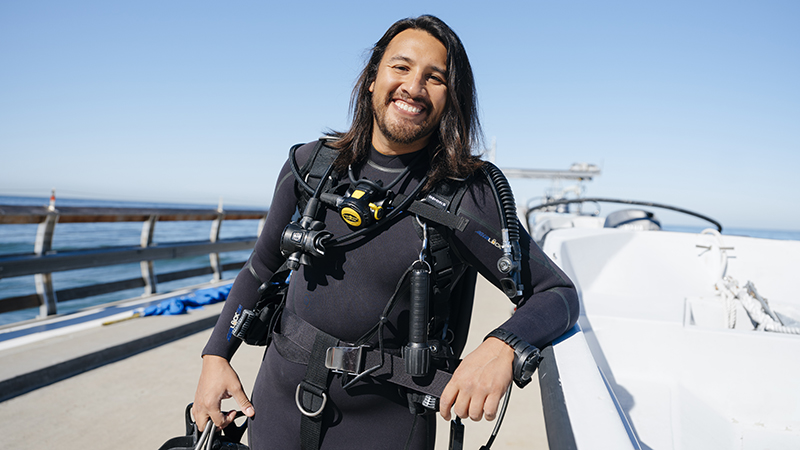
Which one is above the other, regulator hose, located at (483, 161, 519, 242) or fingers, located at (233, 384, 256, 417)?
regulator hose, located at (483, 161, 519, 242)

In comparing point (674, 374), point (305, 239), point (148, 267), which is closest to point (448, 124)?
point (305, 239)

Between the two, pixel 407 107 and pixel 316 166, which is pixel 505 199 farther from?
pixel 316 166

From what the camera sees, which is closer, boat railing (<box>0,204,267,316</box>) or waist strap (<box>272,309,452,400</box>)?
waist strap (<box>272,309,452,400</box>)

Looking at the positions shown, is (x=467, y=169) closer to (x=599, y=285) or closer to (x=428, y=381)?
(x=428, y=381)

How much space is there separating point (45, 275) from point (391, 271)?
13.6ft

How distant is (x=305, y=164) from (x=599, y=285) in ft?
9.84

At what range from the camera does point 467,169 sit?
1.26 m

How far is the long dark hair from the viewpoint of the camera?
1282mm

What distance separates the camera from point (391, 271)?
4.02ft

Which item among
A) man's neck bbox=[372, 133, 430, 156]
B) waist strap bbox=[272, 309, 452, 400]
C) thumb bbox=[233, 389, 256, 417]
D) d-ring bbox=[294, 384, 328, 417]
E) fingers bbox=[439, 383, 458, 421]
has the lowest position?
thumb bbox=[233, 389, 256, 417]

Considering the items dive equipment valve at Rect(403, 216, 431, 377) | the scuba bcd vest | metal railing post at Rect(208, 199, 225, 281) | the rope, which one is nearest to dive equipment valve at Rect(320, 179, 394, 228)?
the scuba bcd vest

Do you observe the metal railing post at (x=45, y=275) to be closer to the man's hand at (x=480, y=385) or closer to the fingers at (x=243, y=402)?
the fingers at (x=243, y=402)

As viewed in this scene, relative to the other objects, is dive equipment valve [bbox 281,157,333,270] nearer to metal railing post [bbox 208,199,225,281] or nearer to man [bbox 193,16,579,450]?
man [bbox 193,16,579,450]

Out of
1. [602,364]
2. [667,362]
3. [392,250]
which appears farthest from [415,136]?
[667,362]
